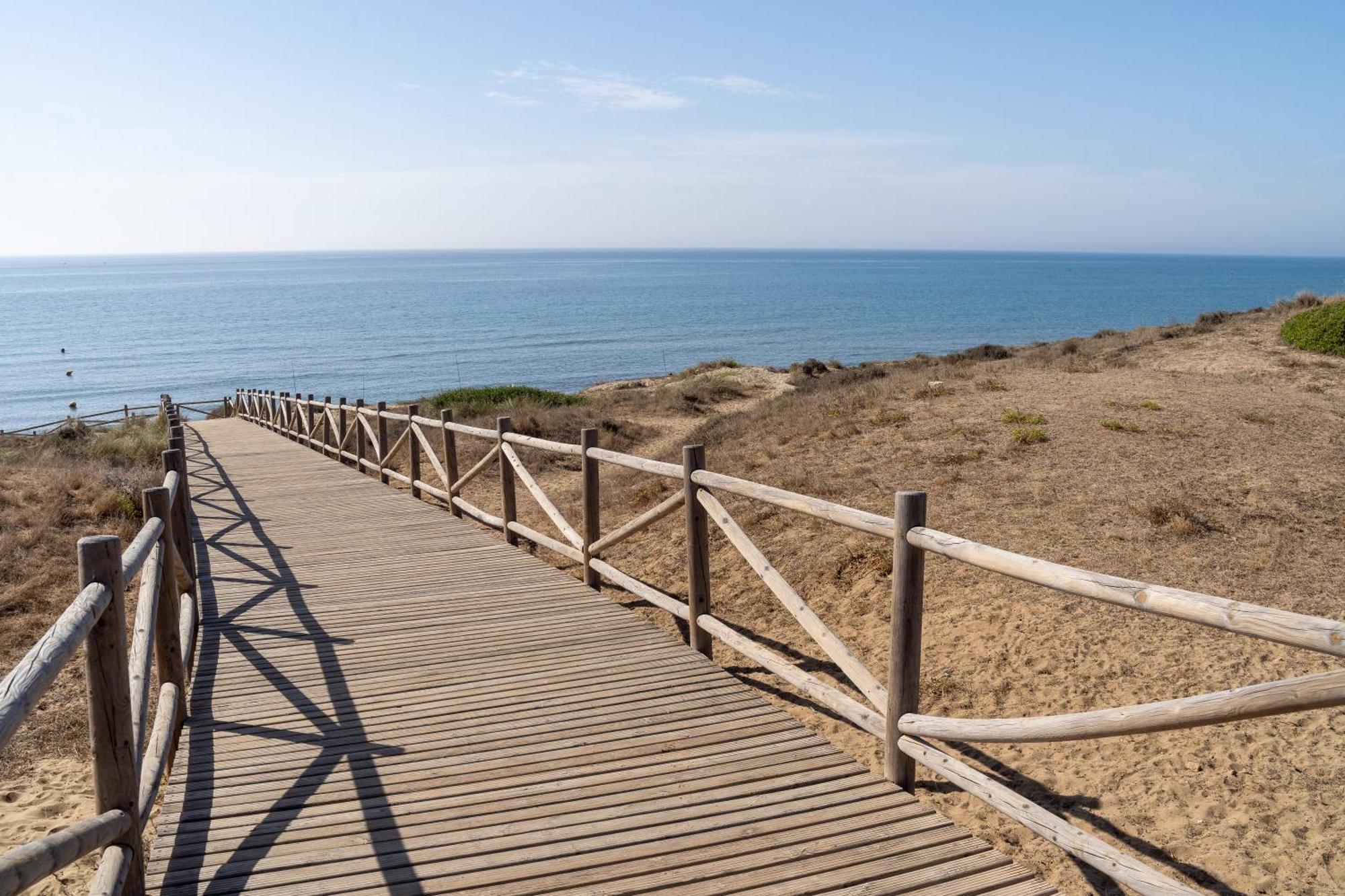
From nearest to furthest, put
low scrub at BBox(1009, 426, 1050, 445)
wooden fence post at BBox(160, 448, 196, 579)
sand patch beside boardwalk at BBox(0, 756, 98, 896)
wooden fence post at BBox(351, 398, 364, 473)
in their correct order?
sand patch beside boardwalk at BBox(0, 756, 98, 896) → wooden fence post at BBox(160, 448, 196, 579) → low scrub at BBox(1009, 426, 1050, 445) → wooden fence post at BBox(351, 398, 364, 473)

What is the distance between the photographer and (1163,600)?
9.89ft

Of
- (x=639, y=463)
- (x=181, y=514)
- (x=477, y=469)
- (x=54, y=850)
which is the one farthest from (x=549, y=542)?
(x=54, y=850)

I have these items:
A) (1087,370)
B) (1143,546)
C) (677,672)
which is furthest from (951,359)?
(677,672)

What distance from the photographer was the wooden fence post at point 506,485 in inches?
381

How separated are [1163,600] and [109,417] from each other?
48.3 metres

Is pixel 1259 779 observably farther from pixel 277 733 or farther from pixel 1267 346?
pixel 1267 346

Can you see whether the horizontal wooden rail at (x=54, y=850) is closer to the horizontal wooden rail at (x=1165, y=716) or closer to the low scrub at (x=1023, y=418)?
the horizontal wooden rail at (x=1165, y=716)

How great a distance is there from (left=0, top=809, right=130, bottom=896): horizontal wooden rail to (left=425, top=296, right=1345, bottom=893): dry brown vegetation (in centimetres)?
406

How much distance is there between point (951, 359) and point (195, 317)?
3957 inches

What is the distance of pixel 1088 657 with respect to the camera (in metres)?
6.65

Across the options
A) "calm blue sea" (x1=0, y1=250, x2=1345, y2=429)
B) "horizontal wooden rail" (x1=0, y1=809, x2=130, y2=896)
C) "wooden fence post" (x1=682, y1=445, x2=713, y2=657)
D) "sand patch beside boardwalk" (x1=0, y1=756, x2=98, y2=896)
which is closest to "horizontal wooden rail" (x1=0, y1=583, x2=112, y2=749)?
"horizontal wooden rail" (x1=0, y1=809, x2=130, y2=896)

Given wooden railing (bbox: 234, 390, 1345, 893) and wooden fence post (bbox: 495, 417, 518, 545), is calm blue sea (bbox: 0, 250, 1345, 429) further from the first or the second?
wooden railing (bbox: 234, 390, 1345, 893)

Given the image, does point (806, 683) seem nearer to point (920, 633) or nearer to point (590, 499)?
point (920, 633)

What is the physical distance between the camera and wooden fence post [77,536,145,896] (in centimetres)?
332
